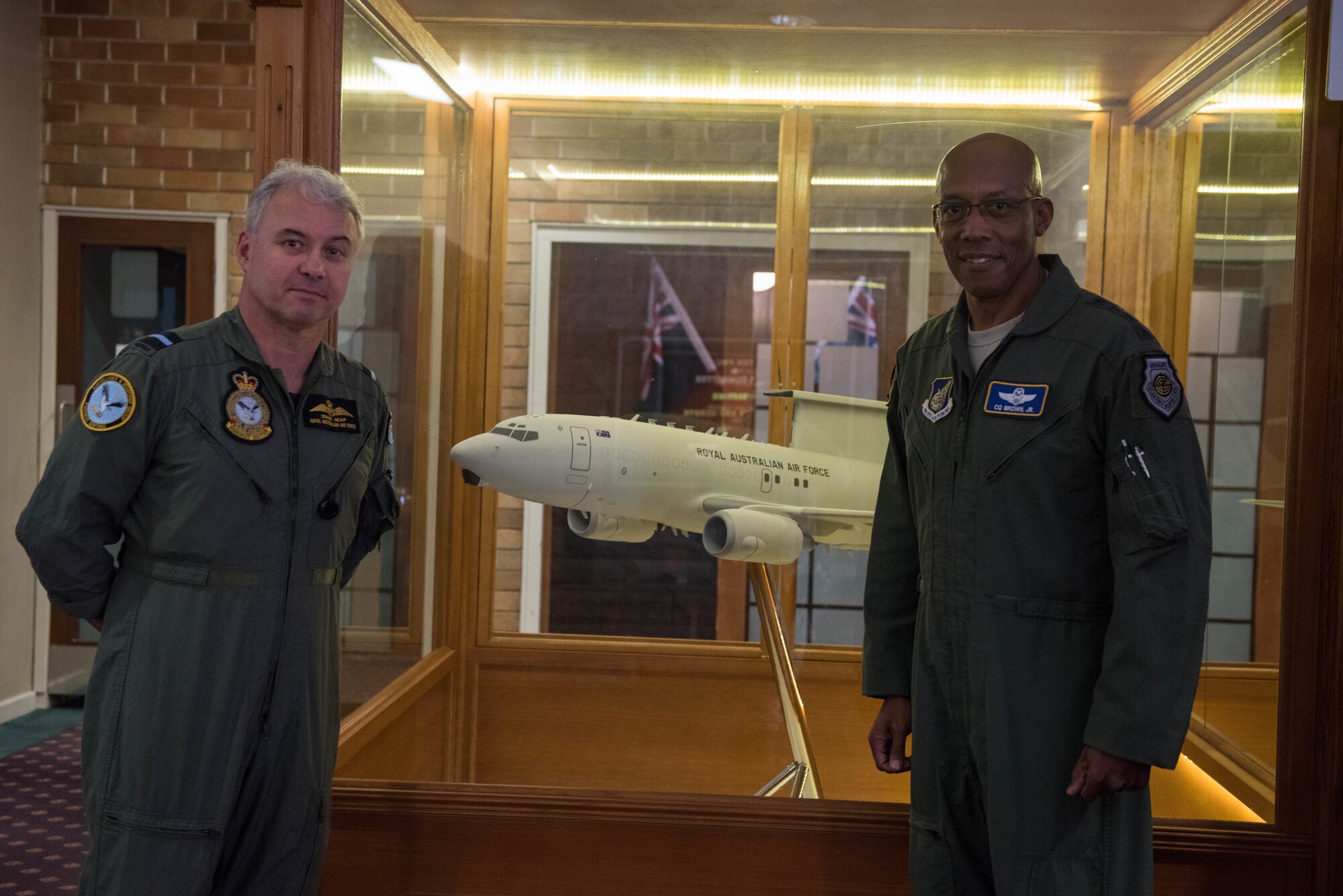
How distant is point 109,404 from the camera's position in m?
1.60

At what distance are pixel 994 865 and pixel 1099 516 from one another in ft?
1.91

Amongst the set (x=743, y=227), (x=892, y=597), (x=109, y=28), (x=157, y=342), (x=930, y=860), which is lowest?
(x=930, y=860)

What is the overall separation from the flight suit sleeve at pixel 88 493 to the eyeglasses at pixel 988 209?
A: 53.0 inches

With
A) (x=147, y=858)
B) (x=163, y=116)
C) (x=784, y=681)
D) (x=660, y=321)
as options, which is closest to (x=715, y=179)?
(x=660, y=321)

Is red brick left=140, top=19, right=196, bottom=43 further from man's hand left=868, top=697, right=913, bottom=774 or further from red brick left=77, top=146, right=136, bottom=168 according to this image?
man's hand left=868, top=697, right=913, bottom=774

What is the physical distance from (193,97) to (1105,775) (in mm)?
4799

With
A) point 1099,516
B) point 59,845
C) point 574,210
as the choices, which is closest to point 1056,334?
point 1099,516

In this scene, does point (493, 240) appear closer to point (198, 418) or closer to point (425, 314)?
point (425, 314)

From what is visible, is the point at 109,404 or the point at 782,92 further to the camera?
the point at 782,92

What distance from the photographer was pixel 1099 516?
5.37ft

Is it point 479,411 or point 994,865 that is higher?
point 479,411

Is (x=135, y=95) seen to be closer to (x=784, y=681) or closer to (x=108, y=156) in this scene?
(x=108, y=156)

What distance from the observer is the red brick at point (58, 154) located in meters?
4.79

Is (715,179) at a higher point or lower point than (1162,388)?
higher
